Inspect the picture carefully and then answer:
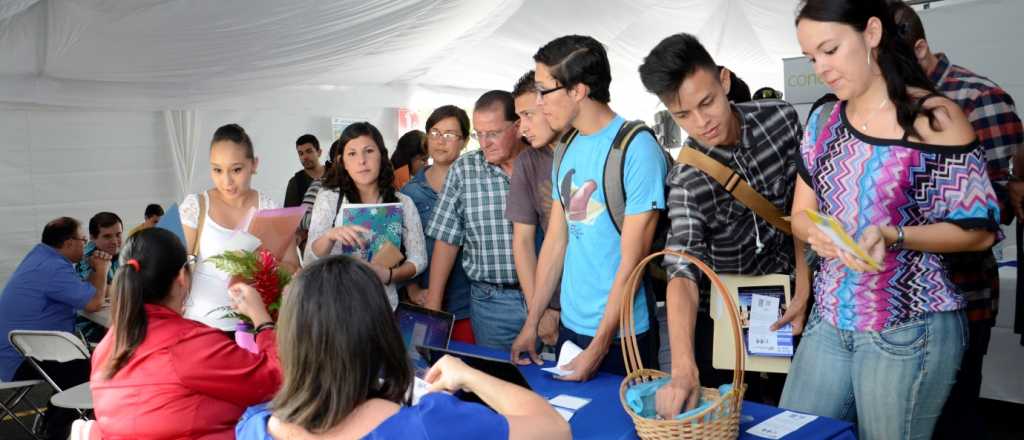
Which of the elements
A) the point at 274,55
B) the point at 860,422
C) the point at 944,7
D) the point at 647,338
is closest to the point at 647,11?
the point at 274,55

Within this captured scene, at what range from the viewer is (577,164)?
2.54m

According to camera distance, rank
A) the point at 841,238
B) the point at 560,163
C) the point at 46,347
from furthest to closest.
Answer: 1. the point at 46,347
2. the point at 560,163
3. the point at 841,238

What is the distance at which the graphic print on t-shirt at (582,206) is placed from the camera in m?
2.46

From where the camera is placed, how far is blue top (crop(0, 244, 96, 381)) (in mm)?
4703

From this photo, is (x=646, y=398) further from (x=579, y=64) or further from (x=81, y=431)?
(x=81, y=431)

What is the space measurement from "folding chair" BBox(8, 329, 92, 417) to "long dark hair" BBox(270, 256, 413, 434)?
3.27 m

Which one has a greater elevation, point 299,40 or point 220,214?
point 299,40

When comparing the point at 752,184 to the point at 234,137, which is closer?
the point at 752,184

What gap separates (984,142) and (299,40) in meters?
6.20

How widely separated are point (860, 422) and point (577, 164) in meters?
1.06

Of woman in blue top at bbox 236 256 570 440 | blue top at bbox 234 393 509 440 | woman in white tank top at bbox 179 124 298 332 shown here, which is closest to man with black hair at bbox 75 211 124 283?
woman in white tank top at bbox 179 124 298 332

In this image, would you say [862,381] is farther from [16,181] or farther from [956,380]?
[16,181]

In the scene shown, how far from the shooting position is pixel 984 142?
219 cm

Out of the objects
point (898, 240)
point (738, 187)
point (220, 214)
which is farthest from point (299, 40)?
point (898, 240)
